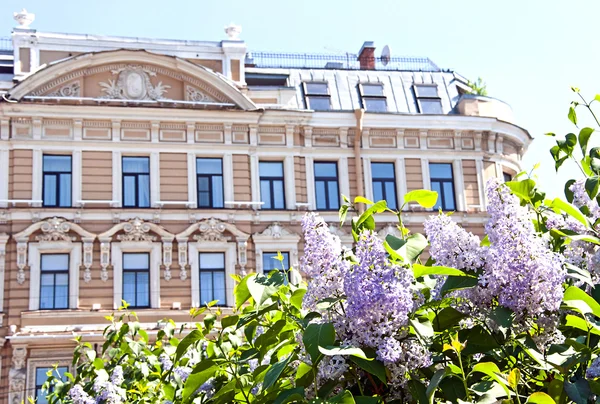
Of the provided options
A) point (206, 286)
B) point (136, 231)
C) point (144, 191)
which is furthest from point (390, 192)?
point (136, 231)

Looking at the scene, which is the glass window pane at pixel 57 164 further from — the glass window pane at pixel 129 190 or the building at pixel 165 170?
the glass window pane at pixel 129 190

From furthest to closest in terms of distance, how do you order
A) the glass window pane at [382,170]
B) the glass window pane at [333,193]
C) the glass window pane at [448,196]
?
1. the glass window pane at [448,196]
2. the glass window pane at [382,170]
3. the glass window pane at [333,193]

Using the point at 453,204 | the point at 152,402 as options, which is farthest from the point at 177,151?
the point at 152,402

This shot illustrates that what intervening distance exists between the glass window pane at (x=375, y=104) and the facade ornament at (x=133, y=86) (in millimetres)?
5891

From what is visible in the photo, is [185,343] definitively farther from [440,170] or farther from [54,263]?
[440,170]

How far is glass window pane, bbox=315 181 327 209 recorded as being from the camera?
900 inches

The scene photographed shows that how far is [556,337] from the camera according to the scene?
323 centimetres

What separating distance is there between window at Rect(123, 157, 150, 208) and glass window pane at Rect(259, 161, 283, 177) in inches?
118

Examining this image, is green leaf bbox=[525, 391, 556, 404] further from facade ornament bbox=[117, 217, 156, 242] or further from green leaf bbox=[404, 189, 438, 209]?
facade ornament bbox=[117, 217, 156, 242]

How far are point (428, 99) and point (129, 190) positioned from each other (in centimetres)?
914

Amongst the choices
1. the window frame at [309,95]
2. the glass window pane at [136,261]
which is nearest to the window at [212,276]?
the glass window pane at [136,261]

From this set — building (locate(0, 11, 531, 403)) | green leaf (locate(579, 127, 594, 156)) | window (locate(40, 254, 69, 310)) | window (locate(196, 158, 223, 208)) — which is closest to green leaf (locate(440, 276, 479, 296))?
green leaf (locate(579, 127, 594, 156))

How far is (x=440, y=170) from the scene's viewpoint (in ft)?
78.1

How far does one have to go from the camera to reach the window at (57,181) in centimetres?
2111
